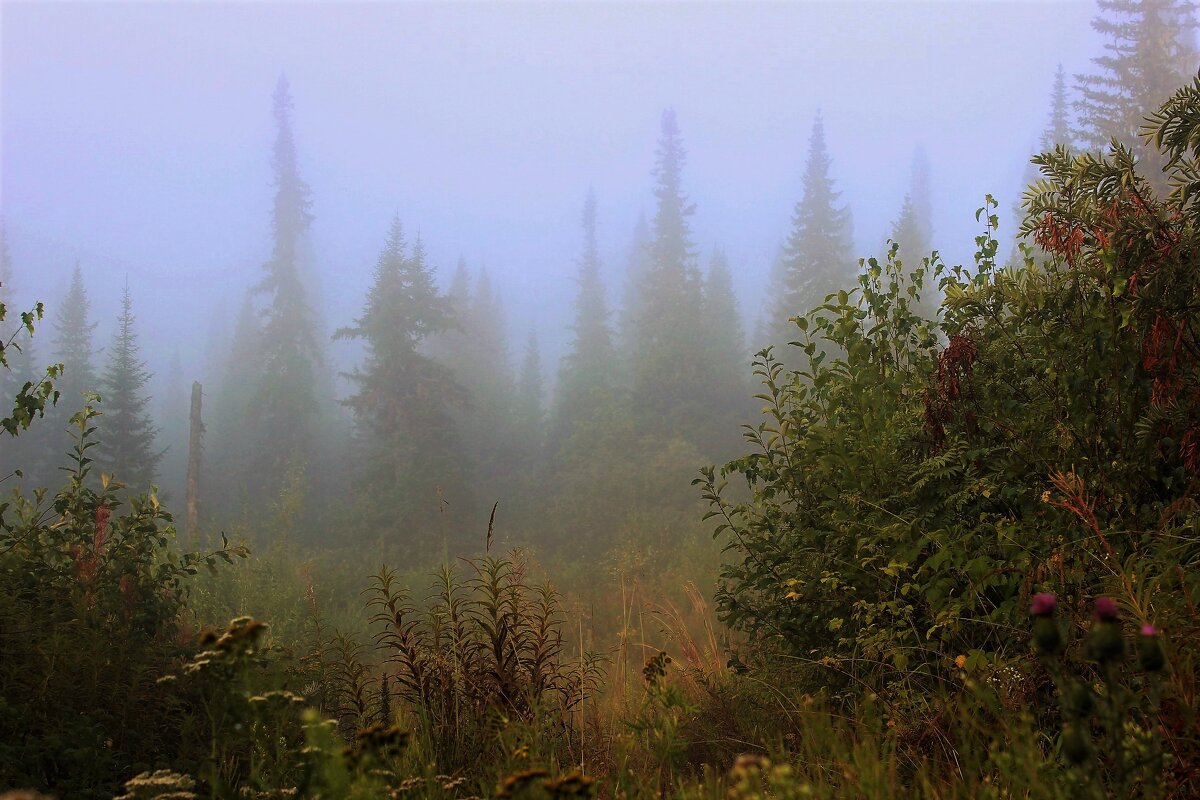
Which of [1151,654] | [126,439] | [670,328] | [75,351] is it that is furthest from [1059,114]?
[75,351]

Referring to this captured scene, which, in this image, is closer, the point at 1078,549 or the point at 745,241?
the point at 1078,549

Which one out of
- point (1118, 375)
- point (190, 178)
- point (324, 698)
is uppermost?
point (190, 178)

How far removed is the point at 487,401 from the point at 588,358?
6.63m

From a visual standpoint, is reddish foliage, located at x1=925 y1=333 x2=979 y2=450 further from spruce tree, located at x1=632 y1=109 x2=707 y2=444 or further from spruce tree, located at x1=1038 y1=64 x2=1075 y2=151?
spruce tree, located at x1=1038 y1=64 x2=1075 y2=151

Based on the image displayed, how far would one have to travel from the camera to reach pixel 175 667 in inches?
158

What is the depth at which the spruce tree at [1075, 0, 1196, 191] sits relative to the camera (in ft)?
84.7

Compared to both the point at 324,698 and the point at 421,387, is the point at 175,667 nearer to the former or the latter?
the point at 324,698

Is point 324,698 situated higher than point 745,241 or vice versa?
point 745,241

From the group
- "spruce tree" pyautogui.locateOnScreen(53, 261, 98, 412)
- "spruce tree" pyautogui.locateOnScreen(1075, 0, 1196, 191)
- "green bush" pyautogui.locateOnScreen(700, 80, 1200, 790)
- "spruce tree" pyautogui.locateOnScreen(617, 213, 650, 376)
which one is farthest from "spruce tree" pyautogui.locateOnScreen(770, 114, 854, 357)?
"spruce tree" pyautogui.locateOnScreen(53, 261, 98, 412)

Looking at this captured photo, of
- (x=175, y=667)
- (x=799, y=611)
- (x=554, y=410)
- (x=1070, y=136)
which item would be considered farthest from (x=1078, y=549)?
(x=1070, y=136)

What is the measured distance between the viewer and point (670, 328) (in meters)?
33.9

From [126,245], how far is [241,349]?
4980 inches

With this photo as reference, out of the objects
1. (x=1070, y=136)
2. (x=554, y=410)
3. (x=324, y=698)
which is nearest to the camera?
(x=324, y=698)

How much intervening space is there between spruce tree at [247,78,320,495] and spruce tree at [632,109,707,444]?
14874 millimetres
